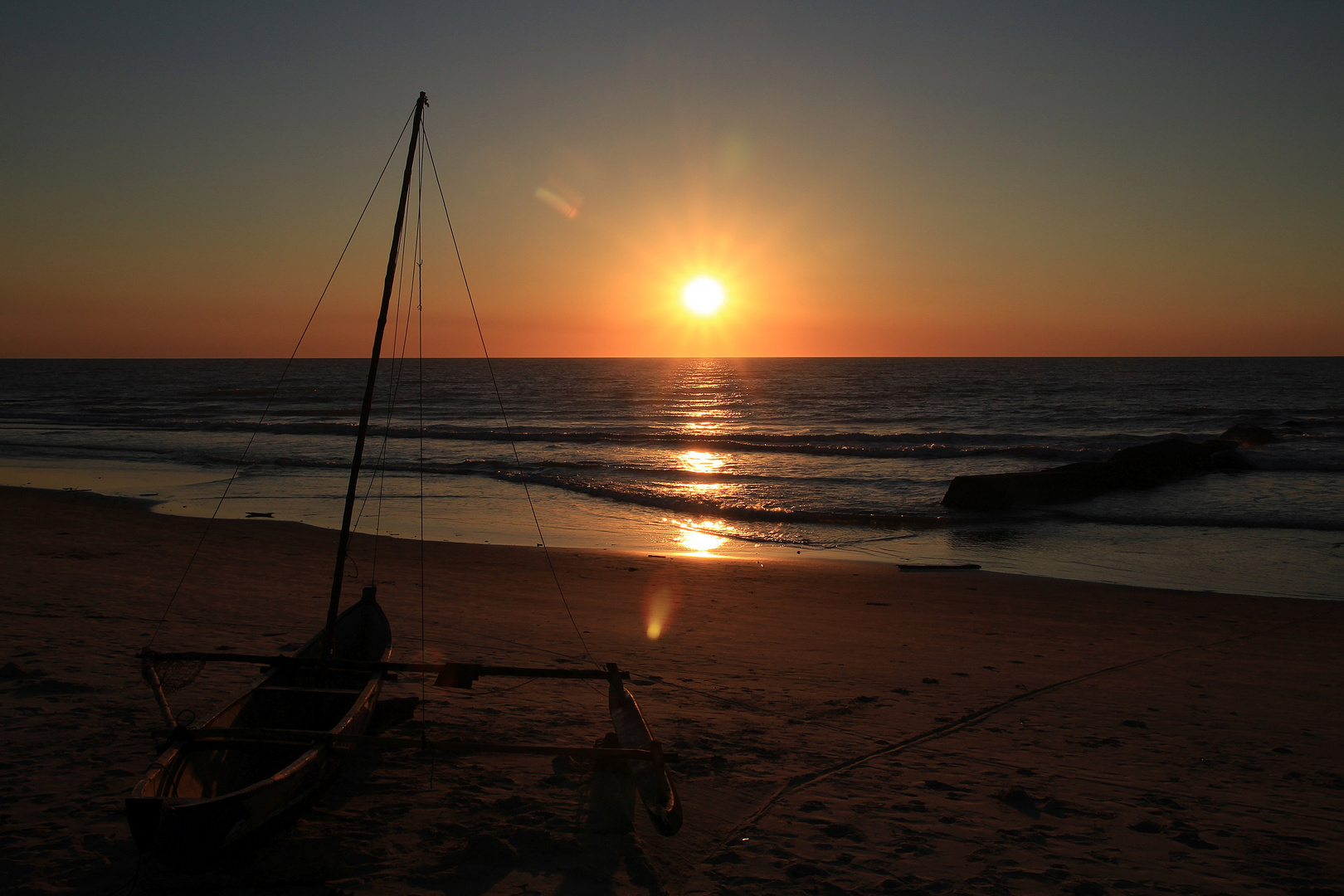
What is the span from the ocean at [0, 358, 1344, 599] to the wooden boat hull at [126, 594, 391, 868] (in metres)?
4.59

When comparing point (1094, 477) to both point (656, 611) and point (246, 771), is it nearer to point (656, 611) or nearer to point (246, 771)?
point (656, 611)

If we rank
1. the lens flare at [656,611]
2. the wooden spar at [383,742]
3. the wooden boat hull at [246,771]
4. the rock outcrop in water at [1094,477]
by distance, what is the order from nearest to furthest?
the wooden boat hull at [246,771], the wooden spar at [383,742], the lens flare at [656,611], the rock outcrop in water at [1094,477]

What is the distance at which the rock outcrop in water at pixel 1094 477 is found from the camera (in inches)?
800

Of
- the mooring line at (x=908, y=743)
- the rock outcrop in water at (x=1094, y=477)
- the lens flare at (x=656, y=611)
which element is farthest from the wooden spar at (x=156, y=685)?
the rock outcrop in water at (x=1094, y=477)

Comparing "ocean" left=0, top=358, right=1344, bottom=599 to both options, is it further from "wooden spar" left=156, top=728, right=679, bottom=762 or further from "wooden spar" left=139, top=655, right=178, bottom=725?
"wooden spar" left=156, top=728, right=679, bottom=762

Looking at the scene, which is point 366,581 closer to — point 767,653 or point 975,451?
point 767,653

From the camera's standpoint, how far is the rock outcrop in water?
2031 cm

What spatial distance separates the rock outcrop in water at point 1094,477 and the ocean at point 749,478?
425mm

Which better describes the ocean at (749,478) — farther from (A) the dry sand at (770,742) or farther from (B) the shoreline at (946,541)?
(A) the dry sand at (770,742)

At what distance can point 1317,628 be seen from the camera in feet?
33.1

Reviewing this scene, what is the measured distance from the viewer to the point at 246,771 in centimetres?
480

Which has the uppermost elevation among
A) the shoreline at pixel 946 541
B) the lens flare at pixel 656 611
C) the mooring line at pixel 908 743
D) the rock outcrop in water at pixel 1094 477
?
the rock outcrop in water at pixel 1094 477

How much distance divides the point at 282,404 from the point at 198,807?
6747cm

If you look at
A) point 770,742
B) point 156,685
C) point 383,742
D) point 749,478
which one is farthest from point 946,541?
point 156,685
